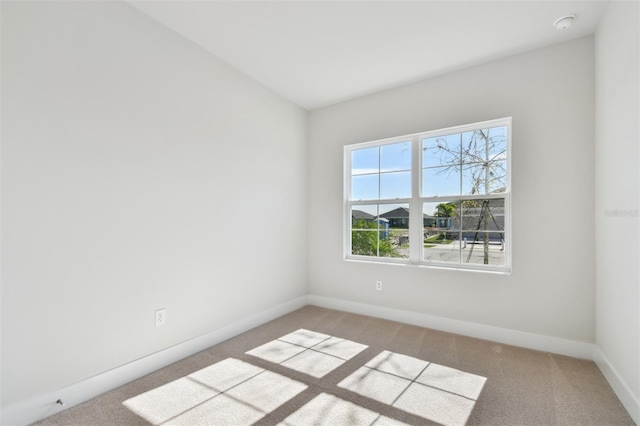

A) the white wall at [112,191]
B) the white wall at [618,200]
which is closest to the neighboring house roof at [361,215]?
the white wall at [112,191]

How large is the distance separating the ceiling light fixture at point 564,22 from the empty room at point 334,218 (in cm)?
1

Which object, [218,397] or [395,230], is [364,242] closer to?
[395,230]

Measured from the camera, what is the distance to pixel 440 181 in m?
3.18

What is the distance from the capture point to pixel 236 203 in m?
2.96

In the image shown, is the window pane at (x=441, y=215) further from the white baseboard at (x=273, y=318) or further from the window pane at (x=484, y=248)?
the white baseboard at (x=273, y=318)

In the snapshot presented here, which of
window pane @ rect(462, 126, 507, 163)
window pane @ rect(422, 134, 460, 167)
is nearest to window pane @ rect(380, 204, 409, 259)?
Result: window pane @ rect(422, 134, 460, 167)

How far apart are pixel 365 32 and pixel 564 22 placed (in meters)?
1.50

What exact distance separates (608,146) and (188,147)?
3.26 meters

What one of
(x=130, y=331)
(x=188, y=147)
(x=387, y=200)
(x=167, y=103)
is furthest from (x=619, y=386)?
(x=167, y=103)

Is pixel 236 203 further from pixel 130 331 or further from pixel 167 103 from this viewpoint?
pixel 130 331

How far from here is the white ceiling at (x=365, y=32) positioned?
6.92 ft

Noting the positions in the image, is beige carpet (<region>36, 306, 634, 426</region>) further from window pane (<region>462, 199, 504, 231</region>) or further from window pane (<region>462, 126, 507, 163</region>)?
window pane (<region>462, 126, 507, 163</region>)

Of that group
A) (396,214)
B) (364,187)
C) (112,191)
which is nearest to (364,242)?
(396,214)

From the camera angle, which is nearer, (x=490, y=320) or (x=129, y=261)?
(x=129, y=261)
